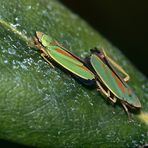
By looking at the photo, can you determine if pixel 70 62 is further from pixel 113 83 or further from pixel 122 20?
pixel 122 20

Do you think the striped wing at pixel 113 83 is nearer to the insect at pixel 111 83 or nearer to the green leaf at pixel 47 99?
the insect at pixel 111 83

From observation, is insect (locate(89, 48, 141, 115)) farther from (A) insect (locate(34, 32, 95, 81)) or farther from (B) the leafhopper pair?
(A) insect (locate(34, 32, 95, 81))

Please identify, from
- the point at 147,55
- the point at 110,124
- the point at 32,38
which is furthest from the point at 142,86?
the point at 147,55

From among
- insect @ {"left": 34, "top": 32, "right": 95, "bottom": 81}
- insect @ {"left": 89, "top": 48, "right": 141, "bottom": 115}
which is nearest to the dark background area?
insect @ {"left": 89, "top": 48, "right": 141, "bottom": 115}

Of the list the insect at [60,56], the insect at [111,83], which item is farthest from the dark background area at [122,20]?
the insect at [60,56]

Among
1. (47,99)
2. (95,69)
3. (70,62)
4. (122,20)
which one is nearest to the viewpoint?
(47,99)

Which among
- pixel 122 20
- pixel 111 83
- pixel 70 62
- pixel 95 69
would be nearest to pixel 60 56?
pixel 70 62

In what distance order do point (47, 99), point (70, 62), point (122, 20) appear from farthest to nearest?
point (122, 20) → point (70, 62) → point (47, 99)
